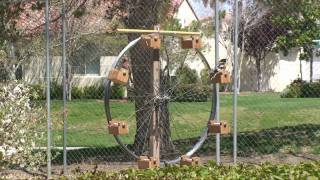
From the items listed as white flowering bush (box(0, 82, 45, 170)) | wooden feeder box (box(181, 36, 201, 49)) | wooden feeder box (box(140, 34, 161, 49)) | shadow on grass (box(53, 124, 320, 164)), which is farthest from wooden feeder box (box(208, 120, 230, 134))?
white flowering bush (box(0, 82, 45, 170))

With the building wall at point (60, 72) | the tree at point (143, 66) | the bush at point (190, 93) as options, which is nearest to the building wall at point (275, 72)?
the building wall at point (60, 72)

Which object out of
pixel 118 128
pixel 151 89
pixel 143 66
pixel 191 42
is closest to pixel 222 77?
pixel 191 42

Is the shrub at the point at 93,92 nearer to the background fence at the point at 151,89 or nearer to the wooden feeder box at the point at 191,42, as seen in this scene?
the background fence at the point at 151,89

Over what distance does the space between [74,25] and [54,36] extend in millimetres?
2042

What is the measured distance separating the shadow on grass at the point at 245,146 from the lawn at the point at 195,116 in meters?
0.43

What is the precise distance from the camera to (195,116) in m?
13.3

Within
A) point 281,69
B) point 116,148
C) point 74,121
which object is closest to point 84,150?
point 116,148

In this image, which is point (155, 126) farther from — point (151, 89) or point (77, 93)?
point (77, 93)

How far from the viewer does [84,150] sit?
10.9m

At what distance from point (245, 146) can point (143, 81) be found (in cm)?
237

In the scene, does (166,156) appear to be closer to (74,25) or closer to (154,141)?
(154,141)

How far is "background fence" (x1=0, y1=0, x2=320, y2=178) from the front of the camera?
882 cm

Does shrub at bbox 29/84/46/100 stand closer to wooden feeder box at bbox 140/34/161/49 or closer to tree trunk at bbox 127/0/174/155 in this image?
tree trunk at bbox 127/0/174/155

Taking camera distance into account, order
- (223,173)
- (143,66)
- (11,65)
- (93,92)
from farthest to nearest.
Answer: (93,92) → (11,65) → (143,66) → (223,173)
